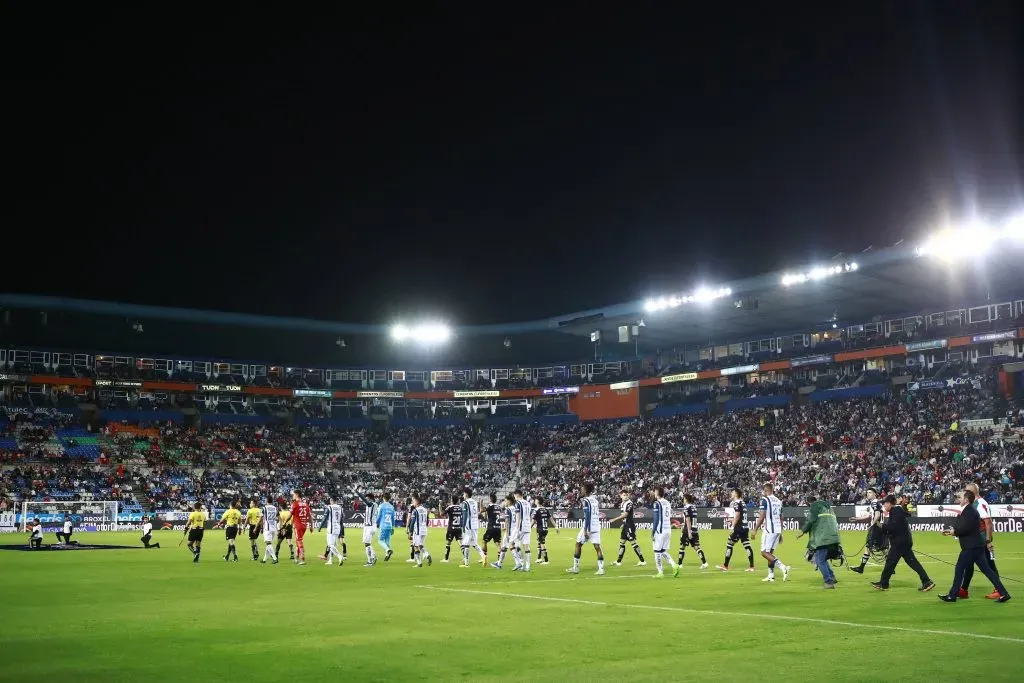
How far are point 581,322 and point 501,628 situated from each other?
220 ft

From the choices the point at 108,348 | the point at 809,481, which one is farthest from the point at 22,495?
the point at 809,481

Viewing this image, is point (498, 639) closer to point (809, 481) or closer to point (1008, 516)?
point (1008, 516)

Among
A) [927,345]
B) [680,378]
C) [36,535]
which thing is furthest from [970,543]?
[680,378]

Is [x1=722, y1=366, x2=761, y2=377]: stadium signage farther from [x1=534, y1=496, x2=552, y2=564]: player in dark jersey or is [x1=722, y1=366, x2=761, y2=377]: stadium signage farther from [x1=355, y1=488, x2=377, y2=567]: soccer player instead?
[x1=355, y1=488, x2=377, y2=567]: soccer player

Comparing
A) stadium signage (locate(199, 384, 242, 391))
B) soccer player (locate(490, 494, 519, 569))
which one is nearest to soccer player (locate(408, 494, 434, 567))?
soccer player (locate(490, 494, 519, 569))

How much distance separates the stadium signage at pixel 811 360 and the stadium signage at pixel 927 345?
23.1 feet

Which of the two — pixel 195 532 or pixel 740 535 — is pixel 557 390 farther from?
pixel 740 535

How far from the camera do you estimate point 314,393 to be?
93.6 metres

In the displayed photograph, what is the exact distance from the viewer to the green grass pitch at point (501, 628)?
11.3 meters

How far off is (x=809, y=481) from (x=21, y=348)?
6197 cm

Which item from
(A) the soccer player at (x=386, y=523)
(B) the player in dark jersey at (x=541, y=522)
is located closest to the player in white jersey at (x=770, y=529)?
(B) the player in dark jersey at (x=541, y=522)

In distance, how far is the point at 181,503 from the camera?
67.8m

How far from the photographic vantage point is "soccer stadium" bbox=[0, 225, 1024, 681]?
13828 mm

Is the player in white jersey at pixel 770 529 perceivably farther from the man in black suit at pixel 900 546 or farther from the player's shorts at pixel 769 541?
the man in black suit at pixel 900 546
